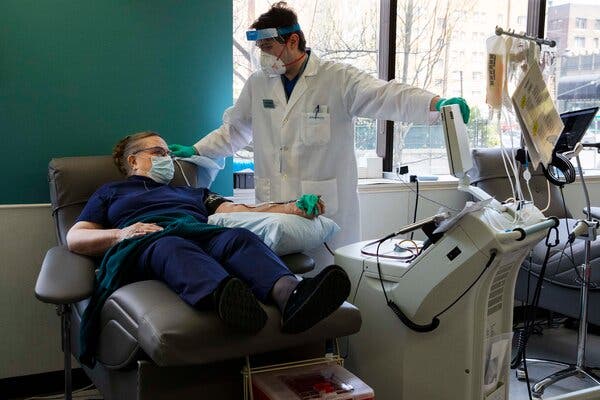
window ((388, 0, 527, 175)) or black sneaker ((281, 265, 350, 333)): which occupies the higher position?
window ((388, 0, 527, 175))

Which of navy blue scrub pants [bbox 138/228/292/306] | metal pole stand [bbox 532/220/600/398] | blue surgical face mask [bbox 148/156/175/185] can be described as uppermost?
blue surgical face mask [bbox 148/156/175/185]

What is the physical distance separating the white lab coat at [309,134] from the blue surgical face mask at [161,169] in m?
0.19

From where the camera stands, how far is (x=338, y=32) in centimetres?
320

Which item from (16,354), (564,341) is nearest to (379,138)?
(564,341)

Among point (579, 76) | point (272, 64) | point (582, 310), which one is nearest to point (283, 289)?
point (272, 64)

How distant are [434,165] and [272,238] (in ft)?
5.73

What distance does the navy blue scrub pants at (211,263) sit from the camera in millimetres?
1579

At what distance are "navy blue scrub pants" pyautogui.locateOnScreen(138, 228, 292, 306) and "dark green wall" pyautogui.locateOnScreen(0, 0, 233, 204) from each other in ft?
2.61

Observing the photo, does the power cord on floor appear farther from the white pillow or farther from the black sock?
the black sock

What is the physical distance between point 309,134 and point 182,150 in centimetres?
51

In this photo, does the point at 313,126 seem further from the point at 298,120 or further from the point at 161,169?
the point at 161,169

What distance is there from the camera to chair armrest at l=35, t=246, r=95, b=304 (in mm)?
1602

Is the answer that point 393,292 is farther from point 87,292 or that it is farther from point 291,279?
point 87,292

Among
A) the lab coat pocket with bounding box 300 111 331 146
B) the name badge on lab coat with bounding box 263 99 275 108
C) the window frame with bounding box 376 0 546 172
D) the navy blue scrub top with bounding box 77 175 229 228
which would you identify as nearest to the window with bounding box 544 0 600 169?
the window frame with bounding box 376 0 546 172
